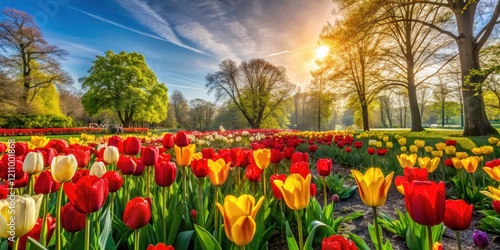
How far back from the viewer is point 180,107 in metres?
62.2

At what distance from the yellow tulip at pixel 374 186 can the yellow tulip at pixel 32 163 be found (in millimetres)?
1832

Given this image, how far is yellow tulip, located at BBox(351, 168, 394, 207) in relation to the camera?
1123mm

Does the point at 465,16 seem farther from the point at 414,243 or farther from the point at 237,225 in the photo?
the point at 237,225

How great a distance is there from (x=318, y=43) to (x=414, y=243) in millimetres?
18589

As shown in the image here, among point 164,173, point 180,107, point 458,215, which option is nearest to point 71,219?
point 164,173

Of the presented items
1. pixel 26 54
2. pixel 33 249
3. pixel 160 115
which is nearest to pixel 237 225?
pixel 33 249

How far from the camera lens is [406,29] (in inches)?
632

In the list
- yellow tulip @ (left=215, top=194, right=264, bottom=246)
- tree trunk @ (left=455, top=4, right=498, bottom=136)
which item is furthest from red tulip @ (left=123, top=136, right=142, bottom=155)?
tree trunk @ (left=455, top=4, right=498, bottom=136)

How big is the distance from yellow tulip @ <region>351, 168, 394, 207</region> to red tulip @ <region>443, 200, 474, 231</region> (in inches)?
8.6

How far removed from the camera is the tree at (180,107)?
61.5m

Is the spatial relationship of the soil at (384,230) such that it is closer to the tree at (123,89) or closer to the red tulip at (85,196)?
the red tulip at (85,196)

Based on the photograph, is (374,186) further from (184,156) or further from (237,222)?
(184,156)

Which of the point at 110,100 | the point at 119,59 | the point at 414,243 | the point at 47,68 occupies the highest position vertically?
the point at 119,59

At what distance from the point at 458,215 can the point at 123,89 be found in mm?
32501
